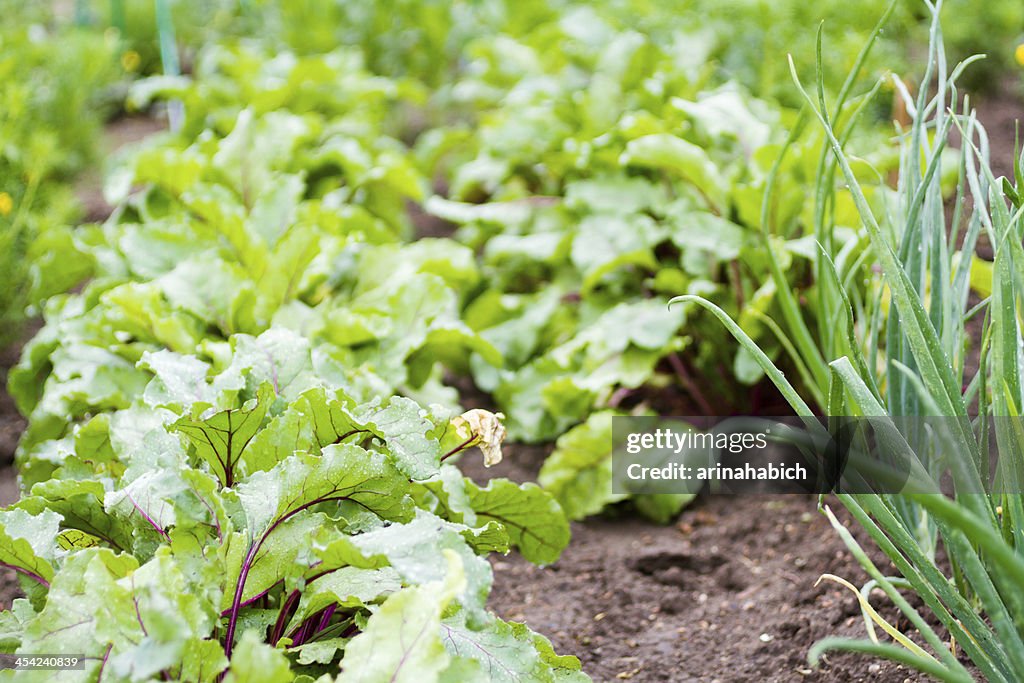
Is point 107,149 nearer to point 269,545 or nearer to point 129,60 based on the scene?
point 129,60

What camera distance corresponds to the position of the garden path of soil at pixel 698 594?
1814 mm

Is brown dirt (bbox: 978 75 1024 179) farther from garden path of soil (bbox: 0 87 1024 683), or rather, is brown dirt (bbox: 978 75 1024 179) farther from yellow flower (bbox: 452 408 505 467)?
yellow flower (bbox: 452 408 505 467)

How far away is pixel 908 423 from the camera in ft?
5.51

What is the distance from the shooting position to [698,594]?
215 cm

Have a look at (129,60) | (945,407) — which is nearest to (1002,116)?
(945,407)

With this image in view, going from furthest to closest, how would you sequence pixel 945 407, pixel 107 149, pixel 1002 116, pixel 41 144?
pixel 107 149 → pixel 1002 116 → pixel 41 144 → pixel 945 407

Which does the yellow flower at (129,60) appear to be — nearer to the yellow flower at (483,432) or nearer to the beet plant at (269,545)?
the beet plant at (269,545)

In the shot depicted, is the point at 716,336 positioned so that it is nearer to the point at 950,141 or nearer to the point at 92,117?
the point at 950,141

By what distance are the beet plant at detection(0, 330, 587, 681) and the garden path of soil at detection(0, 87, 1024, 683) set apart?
0.40 meters

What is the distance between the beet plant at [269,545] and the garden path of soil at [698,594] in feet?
1.30

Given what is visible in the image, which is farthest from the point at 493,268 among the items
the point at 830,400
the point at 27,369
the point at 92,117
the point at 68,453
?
the point at 92,117

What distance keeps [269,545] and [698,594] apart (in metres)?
1.06

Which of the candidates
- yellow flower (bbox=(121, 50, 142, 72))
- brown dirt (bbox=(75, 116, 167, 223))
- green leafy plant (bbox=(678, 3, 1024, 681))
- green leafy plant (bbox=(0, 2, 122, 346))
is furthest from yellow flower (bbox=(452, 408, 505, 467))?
Answer: yellow flower (bbox=(121, 50, 142, 72))

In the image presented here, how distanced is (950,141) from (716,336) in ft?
5.50
